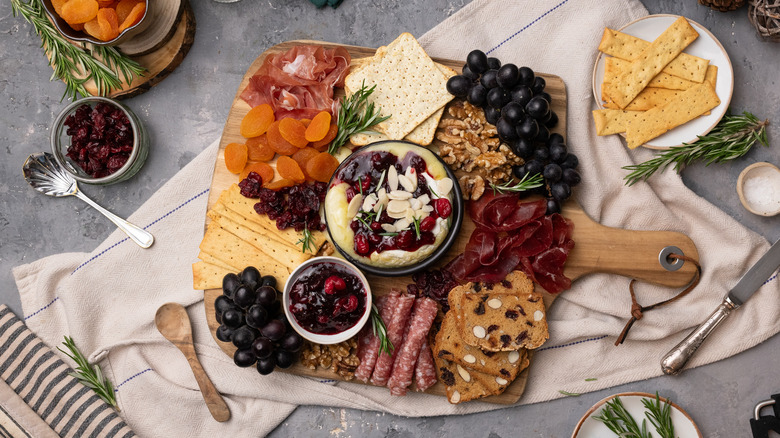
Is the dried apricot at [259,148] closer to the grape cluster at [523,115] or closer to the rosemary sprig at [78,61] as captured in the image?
the rosemary sprig at [78,61]

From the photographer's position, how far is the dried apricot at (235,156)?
10.2ft

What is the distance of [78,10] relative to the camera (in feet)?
9.57

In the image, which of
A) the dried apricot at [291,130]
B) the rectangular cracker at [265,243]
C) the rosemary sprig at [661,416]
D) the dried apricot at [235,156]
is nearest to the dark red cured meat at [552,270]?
the rosemary sprig at [661,416]

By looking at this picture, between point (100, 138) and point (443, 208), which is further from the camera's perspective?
point (100, 138)

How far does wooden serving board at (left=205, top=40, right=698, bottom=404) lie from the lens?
3.12m

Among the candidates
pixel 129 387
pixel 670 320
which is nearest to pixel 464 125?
pixel 670 320

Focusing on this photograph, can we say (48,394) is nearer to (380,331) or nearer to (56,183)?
(56,183)

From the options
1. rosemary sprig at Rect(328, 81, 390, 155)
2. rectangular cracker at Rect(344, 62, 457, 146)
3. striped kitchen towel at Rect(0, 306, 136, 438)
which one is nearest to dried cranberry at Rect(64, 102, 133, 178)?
striped kitchen towel at Rect(0, 306, 136, 438)

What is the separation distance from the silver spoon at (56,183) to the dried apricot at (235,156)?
0.75 meters

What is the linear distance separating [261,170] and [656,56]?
93.3 inches

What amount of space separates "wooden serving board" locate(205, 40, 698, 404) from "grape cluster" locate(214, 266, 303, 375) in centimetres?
25

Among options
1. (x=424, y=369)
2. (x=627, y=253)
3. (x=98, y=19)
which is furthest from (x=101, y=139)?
(x=627, y=253)

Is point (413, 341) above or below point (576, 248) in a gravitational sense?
below

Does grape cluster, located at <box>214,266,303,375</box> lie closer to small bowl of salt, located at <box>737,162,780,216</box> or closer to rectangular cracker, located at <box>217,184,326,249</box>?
rectangular cracker, located at <box>217,184,326,249</box>
